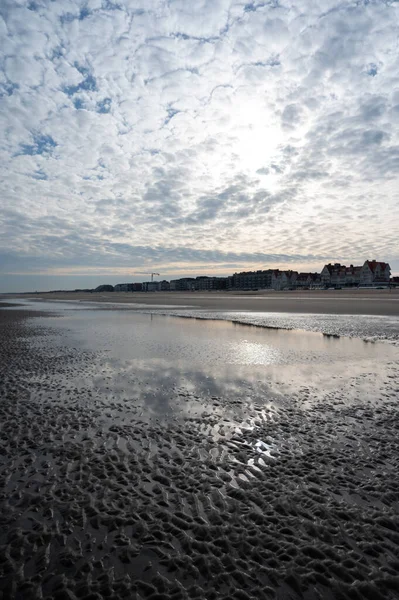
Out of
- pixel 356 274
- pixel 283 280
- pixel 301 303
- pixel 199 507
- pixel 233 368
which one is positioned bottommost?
pixel 199 507

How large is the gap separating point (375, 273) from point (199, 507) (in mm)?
147639

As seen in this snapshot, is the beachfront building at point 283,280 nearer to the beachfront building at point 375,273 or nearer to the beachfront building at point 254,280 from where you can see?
the beachfront building at point 254,280

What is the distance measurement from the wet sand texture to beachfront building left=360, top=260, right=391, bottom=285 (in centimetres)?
14329

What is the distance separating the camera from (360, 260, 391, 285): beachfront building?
132 m

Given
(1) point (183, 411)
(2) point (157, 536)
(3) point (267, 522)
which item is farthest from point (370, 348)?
(2) point (157, 536)

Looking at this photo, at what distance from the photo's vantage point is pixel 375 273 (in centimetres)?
13212

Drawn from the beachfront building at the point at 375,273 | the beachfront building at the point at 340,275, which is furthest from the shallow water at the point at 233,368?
the beachfront building at the point at 340,275

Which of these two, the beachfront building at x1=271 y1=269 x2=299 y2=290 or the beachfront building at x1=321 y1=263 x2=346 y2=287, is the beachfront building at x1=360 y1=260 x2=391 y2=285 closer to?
the beachfront building at x1=321 y1=263 x2=346 y2=287

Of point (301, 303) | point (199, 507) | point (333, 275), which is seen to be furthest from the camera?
point (333, 275)

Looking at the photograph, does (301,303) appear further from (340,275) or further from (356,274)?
(340,275)

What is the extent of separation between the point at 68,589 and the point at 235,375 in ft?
20.0

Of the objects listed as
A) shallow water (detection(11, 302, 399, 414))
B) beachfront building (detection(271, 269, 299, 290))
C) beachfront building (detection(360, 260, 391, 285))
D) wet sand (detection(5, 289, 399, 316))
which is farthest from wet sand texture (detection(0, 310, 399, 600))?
beachfront building (detection(271, 269, 299, 290))

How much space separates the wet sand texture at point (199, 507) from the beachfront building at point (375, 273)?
470ft

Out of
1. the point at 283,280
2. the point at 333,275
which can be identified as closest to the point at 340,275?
the point at 333,275
